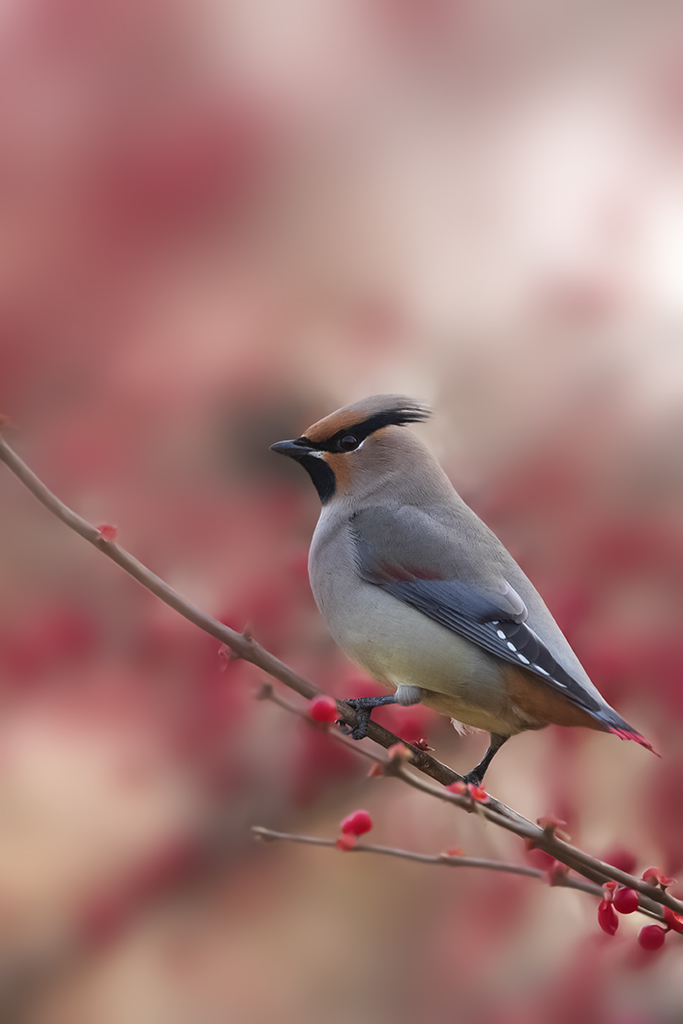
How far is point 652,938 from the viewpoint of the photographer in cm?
91

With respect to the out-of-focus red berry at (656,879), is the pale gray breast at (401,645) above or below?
above

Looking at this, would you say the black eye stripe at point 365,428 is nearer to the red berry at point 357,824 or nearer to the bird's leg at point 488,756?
the bird's leg at point 488,756

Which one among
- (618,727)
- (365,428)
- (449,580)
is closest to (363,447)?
(365,428)

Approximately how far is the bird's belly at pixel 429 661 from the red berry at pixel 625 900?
20 centimetres

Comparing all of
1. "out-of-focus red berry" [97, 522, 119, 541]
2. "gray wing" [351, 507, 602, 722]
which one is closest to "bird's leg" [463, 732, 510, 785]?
"gray wing" [351, 507, 602, 722]

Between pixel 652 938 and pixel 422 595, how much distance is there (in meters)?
0.40

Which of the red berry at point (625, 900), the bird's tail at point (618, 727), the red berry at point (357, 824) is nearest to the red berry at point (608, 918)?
the red berry at point (625, 900)

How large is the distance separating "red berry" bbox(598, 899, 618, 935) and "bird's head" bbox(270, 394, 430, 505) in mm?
536

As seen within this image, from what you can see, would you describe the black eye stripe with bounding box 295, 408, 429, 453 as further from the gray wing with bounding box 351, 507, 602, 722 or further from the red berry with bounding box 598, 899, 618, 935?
the red berry with bounding box 598, 899, 618, 935

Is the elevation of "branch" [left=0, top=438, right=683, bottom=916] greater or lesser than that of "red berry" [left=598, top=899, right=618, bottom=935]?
greater

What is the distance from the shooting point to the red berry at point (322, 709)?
71 centimetres

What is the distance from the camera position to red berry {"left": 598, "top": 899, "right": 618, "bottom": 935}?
84 cm

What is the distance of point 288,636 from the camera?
118cm

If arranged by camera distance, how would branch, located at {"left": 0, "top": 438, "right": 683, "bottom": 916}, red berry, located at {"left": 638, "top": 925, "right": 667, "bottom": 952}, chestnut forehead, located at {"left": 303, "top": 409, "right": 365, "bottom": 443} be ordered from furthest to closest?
chestnut forehead, located at {"left": 303, "top": 409, "right": 365, "bottom": 443} → red berry, located at {"left": 638, "top": 925, "right": 667, "bottom": 952} → branch, located at {"left": 0, "top": 438, "right": 683, "bottom": 916}
